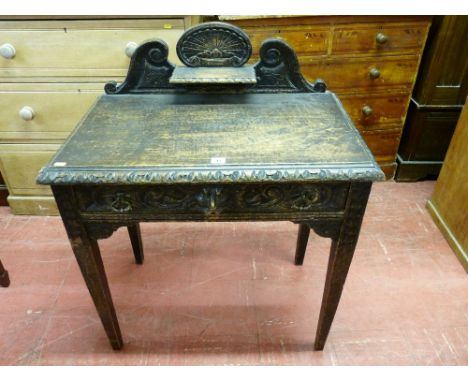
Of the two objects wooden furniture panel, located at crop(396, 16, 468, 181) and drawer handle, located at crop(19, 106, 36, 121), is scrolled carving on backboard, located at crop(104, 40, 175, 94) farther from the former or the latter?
wooden furniture panel, located at crop(396, 16, 468, 181)

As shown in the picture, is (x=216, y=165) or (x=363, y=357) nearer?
(x=216, y=165)

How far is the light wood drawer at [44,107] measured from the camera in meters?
1.72

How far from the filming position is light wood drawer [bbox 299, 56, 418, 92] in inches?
78.2

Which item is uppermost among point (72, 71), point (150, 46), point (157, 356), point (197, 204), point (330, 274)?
point (150, 46)

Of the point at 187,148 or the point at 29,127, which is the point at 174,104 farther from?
the point at 29,127

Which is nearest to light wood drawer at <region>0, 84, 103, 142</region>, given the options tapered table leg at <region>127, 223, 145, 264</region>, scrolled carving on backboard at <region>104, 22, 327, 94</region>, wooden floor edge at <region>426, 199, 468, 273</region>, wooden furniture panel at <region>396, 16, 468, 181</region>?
scrolled carving on backboard at <region>104, 22, 327, 94</region>

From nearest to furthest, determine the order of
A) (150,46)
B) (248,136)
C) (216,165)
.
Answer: (216,165)
(248,136)
(150,46)

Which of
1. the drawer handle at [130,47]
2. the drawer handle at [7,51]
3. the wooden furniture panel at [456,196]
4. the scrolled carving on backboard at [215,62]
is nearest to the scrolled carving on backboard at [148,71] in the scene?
the scrolled carving on backboard at [215,62]

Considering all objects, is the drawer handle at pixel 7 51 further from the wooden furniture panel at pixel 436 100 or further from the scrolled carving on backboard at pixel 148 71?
the wooden furniture panel at pixel 436 100

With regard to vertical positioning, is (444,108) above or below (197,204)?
below

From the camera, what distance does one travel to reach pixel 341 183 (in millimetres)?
950

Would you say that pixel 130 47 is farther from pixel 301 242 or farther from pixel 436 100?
pixel 436 100

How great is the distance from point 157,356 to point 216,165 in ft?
2.96

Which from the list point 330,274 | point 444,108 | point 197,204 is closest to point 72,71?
point 197,204
